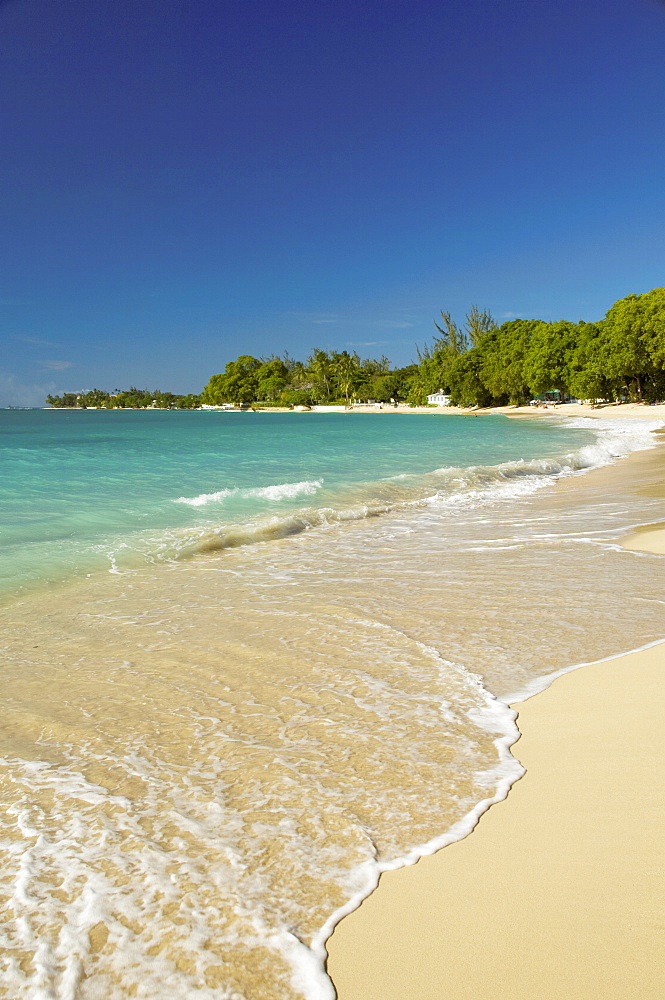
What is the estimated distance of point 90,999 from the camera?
1760mm

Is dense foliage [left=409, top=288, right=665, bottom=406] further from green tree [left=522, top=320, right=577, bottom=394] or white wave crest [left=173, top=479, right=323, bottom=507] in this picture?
white wave crest [left=173, top=479, right=323, bottom=507]

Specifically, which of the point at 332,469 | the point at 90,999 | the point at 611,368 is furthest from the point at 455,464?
the point at 611,368

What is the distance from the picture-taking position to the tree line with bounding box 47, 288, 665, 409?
60062 mm

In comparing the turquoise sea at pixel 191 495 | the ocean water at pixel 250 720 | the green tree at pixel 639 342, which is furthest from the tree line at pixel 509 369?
the ocean water at pixel 250 720

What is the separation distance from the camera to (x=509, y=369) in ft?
283

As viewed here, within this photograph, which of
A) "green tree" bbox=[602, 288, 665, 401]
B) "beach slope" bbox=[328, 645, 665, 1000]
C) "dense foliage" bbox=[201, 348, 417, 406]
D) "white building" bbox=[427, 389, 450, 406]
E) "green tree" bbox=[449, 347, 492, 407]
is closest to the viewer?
"beach slope" bbox=[328, 645, 665, 1000]

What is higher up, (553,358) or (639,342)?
(553,358)

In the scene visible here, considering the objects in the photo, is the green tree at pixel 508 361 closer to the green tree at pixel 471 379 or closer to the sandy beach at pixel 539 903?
the green tree at pixel 471 379

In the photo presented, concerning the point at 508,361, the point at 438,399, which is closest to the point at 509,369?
the point at 508,361

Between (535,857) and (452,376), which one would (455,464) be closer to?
(535,857)

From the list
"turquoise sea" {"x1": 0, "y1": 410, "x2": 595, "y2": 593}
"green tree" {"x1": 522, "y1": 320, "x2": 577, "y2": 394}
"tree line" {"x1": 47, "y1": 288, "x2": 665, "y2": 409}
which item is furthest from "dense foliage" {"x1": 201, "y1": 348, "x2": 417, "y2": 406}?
"turquoise sea" {"x1": 0, "y1": 410, "x2": 595, "y2": 593}

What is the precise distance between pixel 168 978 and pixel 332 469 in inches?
731

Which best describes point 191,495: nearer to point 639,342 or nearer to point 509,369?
point 639,342

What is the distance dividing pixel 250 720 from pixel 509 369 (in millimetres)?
89066
